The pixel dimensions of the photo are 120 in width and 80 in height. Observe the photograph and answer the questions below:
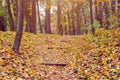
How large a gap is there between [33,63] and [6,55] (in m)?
1.14

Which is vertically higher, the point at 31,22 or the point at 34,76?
the point at 31,22

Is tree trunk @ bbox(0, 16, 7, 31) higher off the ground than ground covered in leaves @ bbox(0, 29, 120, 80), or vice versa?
tree trunk @ bbox(0, 16, 7, 31)

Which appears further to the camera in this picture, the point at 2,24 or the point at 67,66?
the point at 2,24

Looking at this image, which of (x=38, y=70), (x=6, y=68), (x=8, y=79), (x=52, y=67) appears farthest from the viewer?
(x=52, y=67)

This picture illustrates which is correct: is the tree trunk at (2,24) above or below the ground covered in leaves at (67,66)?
above

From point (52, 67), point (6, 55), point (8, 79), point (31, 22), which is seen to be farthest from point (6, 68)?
point (31, 22)

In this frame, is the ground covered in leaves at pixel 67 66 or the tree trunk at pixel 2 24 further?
the tree trunk at pixel 2 24

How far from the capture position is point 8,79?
7031mm

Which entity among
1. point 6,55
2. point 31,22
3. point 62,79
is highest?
point 31,22

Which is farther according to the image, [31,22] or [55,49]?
[31,22]

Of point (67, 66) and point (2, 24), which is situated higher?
point (2, 24)

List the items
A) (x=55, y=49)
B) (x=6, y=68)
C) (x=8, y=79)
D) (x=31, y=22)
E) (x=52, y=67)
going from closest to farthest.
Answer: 1. (x=8, y=79)
2. (x=6, y=68)
3. (x=52, y=67)
4. (x=55, y=49)
5. (x=31, y=22)

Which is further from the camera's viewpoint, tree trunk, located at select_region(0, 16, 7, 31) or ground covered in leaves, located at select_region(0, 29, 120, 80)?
tree trunk, located at select_region(0, 16, 7, 31)

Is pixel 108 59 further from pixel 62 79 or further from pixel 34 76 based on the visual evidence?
pixel 34 76
